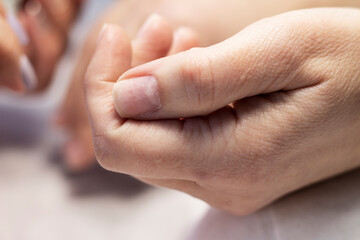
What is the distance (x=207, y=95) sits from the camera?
1.28 ft

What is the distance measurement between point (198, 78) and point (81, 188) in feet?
1.44

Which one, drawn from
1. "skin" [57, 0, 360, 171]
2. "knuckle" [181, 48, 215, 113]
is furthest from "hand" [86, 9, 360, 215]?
"skin" [57, 0, 360, 171]

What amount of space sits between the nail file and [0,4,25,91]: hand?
0.04m

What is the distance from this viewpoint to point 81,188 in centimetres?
74

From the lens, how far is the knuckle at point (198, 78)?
38 cm

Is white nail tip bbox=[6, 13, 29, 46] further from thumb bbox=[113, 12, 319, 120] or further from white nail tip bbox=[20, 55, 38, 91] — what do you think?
thumb bbox=[113, 12, 319, 120]

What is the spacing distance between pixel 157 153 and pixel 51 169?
1.43ft

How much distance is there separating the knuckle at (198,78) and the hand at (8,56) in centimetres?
35

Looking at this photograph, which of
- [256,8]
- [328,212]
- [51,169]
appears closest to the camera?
[328,212]

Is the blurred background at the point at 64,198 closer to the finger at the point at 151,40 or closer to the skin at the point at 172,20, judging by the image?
the skin at the point at 172,20

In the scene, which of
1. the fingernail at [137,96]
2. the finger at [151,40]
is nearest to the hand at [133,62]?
the finger at [151,40]

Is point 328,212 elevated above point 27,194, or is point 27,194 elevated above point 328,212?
point 328,212

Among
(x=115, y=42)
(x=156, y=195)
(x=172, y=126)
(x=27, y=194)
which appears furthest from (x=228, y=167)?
(x=27, y=194)

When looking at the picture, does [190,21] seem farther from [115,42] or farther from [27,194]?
[27,194]
